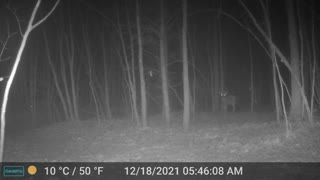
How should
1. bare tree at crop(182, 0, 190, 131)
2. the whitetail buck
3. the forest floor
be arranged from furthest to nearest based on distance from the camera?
the whitetail buck
bare tree at crop(182, 0, 190, 131)
the forest floor

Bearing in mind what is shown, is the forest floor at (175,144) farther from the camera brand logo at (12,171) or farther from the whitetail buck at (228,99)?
the whitetail buck at (228,99)

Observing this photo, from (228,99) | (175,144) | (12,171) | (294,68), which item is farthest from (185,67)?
(12,171)

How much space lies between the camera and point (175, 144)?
2052 centimetres

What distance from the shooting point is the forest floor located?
16047 mm

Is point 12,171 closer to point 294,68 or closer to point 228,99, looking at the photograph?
point 294,68

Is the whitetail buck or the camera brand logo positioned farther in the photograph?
the whitetail buck

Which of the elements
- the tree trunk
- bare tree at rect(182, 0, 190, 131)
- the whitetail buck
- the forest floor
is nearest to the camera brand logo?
the forest floor

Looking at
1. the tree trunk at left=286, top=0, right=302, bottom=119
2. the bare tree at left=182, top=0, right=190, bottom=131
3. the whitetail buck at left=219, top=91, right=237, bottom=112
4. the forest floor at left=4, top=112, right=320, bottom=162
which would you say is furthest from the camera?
the whitetail buck at left=219, top=91, right=237, bottom=112

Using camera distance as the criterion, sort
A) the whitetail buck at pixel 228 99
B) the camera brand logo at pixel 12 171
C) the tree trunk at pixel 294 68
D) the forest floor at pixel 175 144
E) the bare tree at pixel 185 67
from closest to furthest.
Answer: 1. the camera brand logo at pixel 12 171
2. the forest floor at pixel 175 144
3. the tree trunk at pixel 294 68
4. the bare tree at pixel 185 67
5. the whitetail buck at pixel 228 99

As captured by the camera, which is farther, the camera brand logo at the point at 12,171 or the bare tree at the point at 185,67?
the bare tree at the point at 185,67

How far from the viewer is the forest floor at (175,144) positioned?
632 inches

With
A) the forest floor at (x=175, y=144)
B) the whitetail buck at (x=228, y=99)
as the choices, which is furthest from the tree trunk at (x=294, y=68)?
the whitetail buck at (x=228, y=99)

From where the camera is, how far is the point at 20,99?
51625 mm

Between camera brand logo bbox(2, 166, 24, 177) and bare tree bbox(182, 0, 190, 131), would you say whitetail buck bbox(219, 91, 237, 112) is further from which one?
camera brand logo bbox(2, 166, 24, 177)
